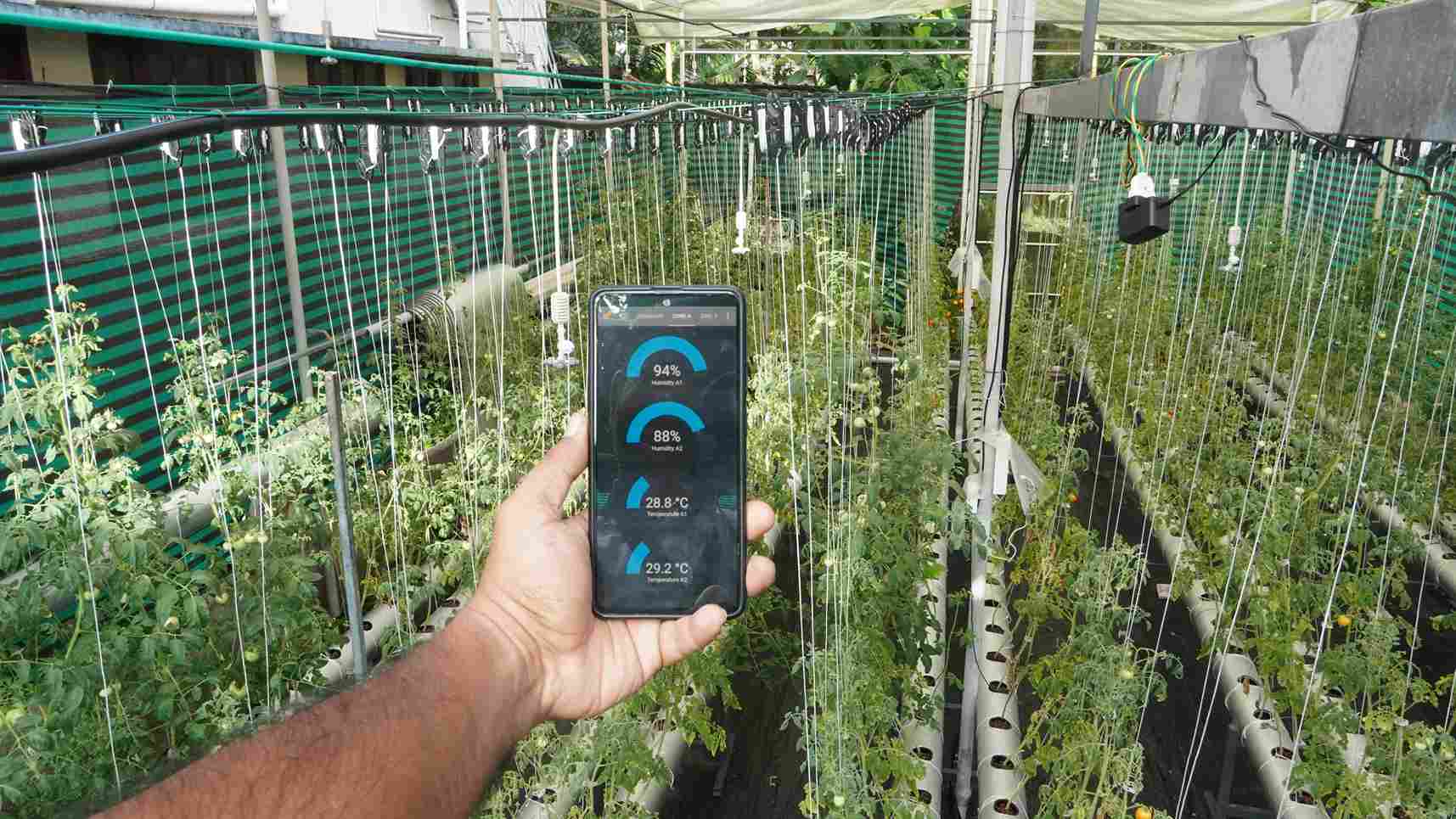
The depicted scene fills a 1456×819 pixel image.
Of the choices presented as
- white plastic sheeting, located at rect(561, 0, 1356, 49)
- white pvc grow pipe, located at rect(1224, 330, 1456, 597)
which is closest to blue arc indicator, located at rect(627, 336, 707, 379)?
white pvc grow pipe, located at rect(1224, 330, 1456, 597)

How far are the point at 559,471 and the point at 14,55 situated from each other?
476 cm

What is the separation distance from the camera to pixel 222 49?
635 centimetres

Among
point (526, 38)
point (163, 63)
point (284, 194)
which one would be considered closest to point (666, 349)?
point (284, 194)

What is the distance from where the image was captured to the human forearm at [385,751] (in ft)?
2.61

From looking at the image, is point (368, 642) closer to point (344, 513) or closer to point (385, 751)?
point (344, 513)

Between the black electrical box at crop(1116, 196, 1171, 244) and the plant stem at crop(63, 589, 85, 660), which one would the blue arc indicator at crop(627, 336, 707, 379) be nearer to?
the black electrical box at crop(1116, 196, 1171, 244)

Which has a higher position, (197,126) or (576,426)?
(197,126)

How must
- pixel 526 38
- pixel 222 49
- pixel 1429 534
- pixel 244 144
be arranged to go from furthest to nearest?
pixel 526 38 < pixel 222 49 < pixel 1429 534 < pixel 244 144

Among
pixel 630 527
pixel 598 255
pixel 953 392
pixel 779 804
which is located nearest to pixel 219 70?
pixel 598 255

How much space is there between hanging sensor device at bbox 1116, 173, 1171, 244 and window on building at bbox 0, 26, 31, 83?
193 inches

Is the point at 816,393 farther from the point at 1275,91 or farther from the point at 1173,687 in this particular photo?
the point at 1275,91

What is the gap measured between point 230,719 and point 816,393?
92.9 inches

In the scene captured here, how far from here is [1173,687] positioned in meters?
3.76

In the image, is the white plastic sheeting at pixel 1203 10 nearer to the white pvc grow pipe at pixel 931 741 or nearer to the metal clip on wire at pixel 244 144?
the white pvc grow pipe at pixel 931 741
